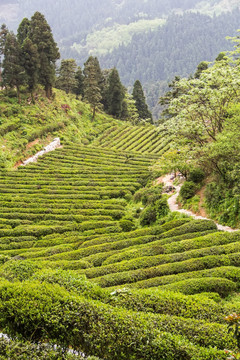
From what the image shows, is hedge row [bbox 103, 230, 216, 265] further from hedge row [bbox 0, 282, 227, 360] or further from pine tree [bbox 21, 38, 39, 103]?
pine tree [bbox 21, 38, 39, 103]

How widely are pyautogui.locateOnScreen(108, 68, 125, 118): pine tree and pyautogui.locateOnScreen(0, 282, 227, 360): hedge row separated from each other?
198 ft

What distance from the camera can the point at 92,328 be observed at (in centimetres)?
912

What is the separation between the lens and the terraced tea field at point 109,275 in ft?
29.3

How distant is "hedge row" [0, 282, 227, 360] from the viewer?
8406 mm

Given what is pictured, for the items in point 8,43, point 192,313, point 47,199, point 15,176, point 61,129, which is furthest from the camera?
point 61,129

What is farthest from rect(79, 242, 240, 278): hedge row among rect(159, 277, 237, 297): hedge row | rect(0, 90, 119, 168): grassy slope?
rect(0, 90, 119, 168): grassy slope

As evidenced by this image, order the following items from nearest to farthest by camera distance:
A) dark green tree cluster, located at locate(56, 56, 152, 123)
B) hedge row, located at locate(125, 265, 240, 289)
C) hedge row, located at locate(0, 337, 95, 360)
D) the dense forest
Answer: hedge row, located at locate(0, 337, 95, 360), the dense forest, hedge row, located at locate(125, 265, 240, 289), dark green tree cluster, located at locate(56, 56, 152, 123)

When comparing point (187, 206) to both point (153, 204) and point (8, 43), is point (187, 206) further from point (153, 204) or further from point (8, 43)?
point (8, 43)

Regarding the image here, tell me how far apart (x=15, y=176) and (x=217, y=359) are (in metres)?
32.2

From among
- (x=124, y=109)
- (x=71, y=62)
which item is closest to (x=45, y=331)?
(x=71, y=62)

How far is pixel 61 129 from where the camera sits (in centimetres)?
5131

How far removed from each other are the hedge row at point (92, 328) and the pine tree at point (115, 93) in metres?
60.3

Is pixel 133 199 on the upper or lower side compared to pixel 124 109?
lower

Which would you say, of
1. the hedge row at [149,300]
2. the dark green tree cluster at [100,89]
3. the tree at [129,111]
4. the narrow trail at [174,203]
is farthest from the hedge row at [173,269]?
the tree at [129,111]
